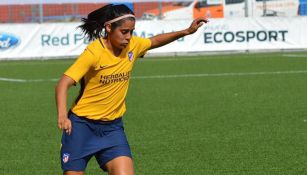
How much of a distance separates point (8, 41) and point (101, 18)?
20971 millimetres

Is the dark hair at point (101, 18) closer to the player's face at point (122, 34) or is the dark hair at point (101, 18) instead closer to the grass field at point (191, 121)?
the player's face at point (122, 34)

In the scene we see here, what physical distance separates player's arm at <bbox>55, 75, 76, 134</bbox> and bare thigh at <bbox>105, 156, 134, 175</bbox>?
1.57ft

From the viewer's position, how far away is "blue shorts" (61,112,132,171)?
620cm

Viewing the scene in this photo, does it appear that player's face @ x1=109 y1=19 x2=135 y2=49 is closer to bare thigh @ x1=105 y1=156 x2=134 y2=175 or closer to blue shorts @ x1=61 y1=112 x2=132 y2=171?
blue shorts @ x1=61 y1=112 x2=132 y2=171

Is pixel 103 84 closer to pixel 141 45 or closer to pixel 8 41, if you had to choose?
pixel 141 45

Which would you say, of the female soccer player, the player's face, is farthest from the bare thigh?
the player's face

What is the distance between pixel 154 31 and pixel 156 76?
6993 mm

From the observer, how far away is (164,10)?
116ft

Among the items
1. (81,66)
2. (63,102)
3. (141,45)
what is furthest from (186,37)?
(63,102)

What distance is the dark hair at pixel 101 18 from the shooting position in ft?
20.3

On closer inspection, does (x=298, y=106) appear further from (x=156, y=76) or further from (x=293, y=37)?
(x=293, y=37)

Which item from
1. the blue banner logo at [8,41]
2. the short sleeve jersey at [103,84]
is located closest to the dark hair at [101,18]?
the short sleeve jersey at [103,84]

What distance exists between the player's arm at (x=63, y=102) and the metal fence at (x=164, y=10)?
74.7 feet

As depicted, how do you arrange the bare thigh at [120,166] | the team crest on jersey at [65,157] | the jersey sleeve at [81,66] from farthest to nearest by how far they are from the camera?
the team crest on jersey at [65,157]
the bare thigh at [120,166]
the jersey sleeve at [81,66]
